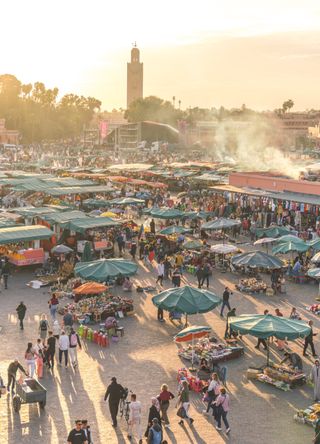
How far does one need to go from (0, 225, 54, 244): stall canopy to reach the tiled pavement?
4.78 metres

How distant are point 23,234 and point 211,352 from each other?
11.1 m

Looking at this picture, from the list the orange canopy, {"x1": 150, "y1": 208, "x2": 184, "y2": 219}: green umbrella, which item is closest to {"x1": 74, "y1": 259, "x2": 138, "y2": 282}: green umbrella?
the orange canopy

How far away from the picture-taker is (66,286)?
64.7 feet

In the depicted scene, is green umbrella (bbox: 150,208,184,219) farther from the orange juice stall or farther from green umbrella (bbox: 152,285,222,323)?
green umbrella (bbox: 152,285,222,323)

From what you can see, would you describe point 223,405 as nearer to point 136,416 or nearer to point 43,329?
point 136,416

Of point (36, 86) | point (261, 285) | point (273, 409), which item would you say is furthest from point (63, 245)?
point (36, 86)

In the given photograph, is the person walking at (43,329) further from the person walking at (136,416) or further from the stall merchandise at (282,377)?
the stall merchandise at (282,377)

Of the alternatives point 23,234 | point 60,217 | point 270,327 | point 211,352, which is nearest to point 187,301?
point 211,352

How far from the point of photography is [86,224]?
963 inches

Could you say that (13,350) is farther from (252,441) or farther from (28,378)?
(252,441)

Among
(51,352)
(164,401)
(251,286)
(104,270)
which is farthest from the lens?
(251,286)

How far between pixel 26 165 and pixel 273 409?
5389cm

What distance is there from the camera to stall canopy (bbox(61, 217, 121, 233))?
79.1ft

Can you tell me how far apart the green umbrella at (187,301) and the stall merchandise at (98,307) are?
223 cm
